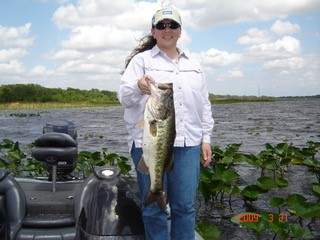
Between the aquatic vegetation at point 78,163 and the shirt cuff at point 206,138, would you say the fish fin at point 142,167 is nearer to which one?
the shirt cuff at point 206,138

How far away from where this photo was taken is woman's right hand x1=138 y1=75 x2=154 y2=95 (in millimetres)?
3298

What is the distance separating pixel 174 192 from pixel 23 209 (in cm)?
144

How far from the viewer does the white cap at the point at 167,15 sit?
139 inches

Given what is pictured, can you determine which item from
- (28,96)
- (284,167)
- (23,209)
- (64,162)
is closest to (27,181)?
(64,162)

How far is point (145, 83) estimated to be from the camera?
330cm

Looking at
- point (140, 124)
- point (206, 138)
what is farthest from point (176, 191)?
point (140, 124)

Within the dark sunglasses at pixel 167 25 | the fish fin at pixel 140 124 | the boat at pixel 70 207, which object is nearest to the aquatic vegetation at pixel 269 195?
the boat at pixel 70 207

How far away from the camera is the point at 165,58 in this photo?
367cm

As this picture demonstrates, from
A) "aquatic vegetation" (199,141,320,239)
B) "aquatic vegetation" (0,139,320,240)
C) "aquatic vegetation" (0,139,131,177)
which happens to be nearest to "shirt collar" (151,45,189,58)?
"aquatic vegetation" (0,139,320,240)

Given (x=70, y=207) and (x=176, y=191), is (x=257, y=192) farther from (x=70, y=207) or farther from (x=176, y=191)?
(x=176, y=191)

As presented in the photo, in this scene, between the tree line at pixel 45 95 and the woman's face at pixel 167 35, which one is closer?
the woman's face at pixel 167 35

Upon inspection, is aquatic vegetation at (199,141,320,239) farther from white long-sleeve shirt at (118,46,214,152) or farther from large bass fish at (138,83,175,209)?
large bass fish at (138,83,175,209)

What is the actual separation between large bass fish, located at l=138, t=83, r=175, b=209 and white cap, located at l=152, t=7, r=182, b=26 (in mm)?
532

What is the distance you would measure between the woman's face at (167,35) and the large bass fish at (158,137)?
0.45m
